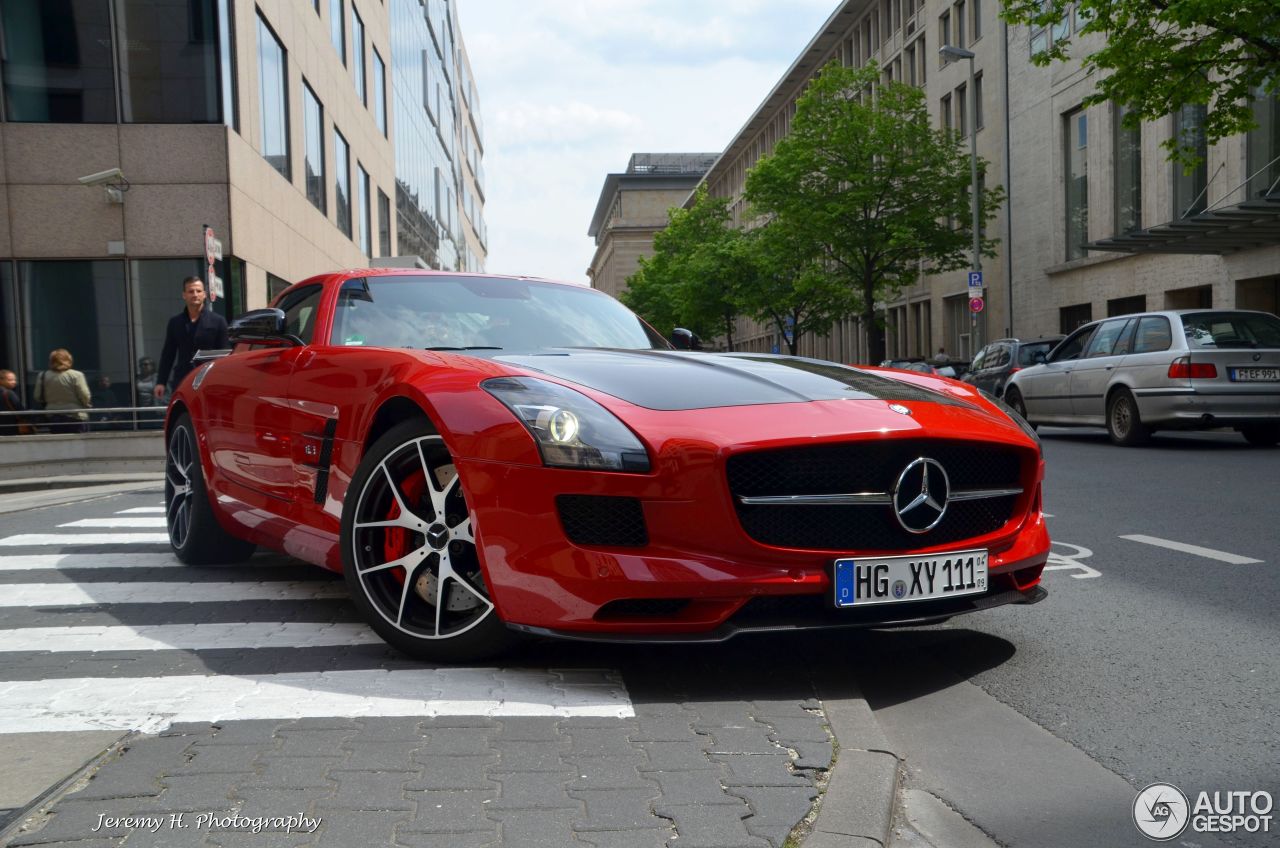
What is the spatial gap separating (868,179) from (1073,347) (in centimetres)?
2017

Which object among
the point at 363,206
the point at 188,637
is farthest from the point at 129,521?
the point at 363,206

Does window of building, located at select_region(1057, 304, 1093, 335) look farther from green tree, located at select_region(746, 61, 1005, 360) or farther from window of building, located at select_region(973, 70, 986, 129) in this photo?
window of building, located at select_region(973, 70, 986, 129)

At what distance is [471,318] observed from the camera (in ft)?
16.1

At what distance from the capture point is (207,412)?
18.8ft

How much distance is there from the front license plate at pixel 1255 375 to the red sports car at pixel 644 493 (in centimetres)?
1026

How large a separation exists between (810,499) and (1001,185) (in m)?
35.3

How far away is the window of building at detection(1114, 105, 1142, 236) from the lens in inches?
1172

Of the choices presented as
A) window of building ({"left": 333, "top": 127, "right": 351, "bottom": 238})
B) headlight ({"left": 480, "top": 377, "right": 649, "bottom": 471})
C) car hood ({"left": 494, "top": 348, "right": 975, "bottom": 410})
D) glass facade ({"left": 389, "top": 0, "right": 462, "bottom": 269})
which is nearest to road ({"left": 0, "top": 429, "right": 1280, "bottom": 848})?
headlight ({"left": 480, "top": 377, "right": 649, "bottom": 471})

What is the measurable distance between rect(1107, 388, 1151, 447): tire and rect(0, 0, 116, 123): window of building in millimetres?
14661

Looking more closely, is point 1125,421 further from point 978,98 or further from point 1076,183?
point 978,98

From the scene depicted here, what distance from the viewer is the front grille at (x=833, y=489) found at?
11.4 feet

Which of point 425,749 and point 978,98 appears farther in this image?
point 978,98

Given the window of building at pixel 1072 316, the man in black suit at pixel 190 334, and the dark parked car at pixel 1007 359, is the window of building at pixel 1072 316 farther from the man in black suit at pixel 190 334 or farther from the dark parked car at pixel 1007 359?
the man in black suit at pixel 190 334

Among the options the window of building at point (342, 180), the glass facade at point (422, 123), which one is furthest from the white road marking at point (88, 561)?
the glass facade at point (422, 123)
